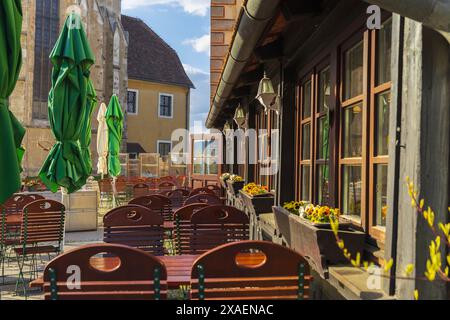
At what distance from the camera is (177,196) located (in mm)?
7625

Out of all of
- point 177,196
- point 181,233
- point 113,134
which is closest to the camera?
point 181,233

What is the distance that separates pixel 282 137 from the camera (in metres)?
4.48

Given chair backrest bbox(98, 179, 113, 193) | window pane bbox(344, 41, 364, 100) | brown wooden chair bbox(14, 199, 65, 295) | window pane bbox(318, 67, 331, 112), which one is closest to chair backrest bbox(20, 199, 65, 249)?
brown wooden chair bbox(14, 199, 65, 295)

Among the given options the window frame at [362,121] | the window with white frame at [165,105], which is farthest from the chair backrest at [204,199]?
the window with white frame at [165,105]

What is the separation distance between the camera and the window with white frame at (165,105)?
1357 inches

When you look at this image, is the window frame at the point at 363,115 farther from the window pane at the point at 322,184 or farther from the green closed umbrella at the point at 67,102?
the green closed umbrella at the point at 67,102

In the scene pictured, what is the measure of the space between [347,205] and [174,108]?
32858 mm

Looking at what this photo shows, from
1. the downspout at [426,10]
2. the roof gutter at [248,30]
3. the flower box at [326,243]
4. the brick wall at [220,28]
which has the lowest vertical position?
the flower box at [326,243]

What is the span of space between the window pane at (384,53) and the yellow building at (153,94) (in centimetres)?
2947

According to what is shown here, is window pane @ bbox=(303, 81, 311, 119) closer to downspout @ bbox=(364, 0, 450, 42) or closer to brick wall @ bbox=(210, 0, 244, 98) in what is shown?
downspout @ bbox=(364, 0, 450, 42)

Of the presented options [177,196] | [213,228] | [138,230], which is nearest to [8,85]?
[138,230]

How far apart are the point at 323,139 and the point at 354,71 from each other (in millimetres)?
803

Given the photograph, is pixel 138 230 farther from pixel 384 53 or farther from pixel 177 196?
pixel 177 196

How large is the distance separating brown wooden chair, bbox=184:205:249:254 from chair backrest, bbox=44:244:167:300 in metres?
1.80
